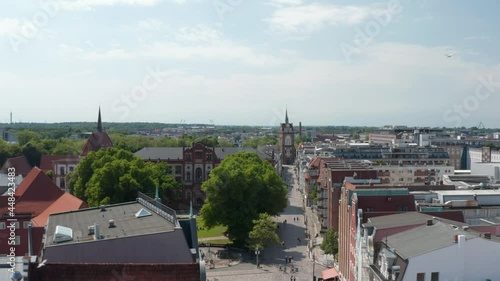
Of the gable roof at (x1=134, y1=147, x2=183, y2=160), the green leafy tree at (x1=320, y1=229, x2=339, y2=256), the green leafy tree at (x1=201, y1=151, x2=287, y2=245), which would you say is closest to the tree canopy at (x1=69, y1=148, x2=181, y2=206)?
the green leafy tree at (x1=201, y1=151, x2=287, y2=245)

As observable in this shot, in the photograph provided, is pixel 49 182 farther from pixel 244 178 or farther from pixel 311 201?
pixel 311 201

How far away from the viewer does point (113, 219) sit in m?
34.8

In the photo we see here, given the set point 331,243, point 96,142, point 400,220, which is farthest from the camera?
point 96,142

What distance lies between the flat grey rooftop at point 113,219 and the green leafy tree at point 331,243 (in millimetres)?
28956

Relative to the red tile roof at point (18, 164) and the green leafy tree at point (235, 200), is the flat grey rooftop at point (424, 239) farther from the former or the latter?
the red tile roof at point (18, 164)

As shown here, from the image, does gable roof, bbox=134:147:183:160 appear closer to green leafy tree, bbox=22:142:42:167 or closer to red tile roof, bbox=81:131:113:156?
red tile roof, bbox=81:131:113:156

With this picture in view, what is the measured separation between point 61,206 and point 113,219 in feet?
80.0

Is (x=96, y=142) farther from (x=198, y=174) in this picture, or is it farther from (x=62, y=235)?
(x=62, y=235)

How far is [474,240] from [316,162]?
76.6 metres

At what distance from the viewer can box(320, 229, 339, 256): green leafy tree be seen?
60969 mm

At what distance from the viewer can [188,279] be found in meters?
21.0

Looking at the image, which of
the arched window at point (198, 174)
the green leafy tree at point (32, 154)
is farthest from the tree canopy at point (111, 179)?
the green leafy tree at point (32, 154)

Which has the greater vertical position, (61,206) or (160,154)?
(160,154)

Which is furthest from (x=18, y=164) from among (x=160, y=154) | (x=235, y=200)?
(x=235, y=200)
